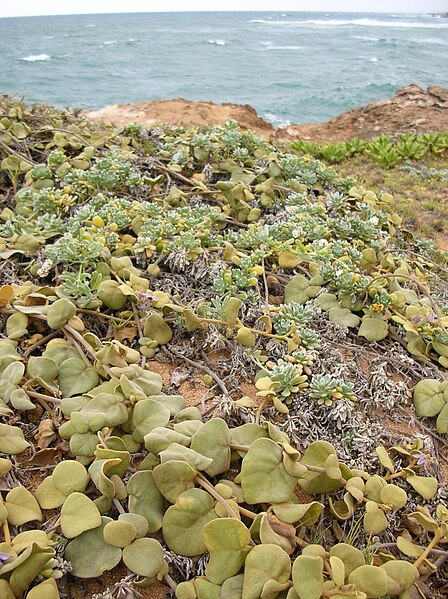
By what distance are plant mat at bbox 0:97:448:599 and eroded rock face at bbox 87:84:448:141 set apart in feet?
24.2

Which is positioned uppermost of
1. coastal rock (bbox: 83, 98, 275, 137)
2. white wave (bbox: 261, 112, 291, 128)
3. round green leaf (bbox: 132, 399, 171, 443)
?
A: coastal rock (bbox: 83, 98, 275, 137)

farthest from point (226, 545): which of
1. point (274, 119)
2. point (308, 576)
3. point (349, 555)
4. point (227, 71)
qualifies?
point (227, 71)

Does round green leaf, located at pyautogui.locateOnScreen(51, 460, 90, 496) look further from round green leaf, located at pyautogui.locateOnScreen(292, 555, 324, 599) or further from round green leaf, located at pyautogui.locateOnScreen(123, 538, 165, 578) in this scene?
round green leaf, located at pyautogui.locateOnScreen(292, 555, 324, 599)

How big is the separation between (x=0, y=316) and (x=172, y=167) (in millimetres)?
1773

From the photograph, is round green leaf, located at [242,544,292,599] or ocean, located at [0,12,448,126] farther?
ocean, located at [0,12,448,126]

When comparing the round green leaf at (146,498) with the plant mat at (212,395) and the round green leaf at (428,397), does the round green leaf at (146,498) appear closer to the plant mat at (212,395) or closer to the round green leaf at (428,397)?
the plant mat at (212,395)

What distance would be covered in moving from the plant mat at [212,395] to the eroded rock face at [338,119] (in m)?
7.38

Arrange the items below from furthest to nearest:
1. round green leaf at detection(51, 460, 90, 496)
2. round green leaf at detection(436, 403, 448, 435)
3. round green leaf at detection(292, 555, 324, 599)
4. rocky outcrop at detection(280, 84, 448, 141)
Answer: rocky outcrop at detection(280, 84, 448, 141), round green leaf at detection(436, 403, 448, 435), round green leaf at detection(51, 460, 90, 496), round green leaf at detection(292, 555, 324, 599)

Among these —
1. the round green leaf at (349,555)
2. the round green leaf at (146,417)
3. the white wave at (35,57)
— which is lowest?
the round green leaf at (349,555)

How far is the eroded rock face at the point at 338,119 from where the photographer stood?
9945 millimetres

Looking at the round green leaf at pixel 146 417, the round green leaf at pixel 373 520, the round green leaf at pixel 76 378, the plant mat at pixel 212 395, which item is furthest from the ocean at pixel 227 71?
the round green leaf at pixel 373 520

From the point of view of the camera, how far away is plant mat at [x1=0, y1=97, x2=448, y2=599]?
1.34 metres

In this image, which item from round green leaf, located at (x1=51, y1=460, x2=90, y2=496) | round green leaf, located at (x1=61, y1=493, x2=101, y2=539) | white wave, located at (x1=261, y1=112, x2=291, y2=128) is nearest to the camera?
round green leaf, located at (x1=61, y1=493, x2=101, y2=539)

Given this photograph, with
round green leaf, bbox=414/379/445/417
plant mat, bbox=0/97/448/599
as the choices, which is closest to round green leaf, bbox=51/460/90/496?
plant mat, bbox=0/97/448/599
